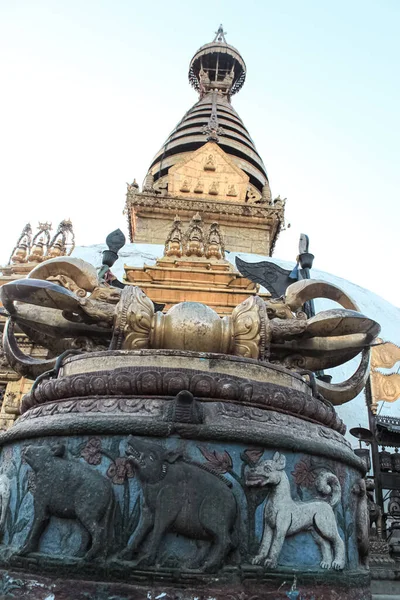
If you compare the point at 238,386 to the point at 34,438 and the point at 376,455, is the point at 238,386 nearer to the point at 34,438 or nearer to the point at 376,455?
the point at 34,438

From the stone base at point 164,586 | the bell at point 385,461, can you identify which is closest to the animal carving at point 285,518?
the stone base at point 164,586

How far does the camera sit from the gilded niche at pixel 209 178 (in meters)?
18.7

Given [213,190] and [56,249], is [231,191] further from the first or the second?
[56,249]

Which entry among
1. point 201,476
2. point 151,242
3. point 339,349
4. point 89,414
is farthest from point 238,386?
point 151,242

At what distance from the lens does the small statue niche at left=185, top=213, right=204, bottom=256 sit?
11.6 metres

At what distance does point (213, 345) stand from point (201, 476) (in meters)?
1.12

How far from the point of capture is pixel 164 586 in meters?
2.04

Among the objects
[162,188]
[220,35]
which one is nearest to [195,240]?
[162,188]

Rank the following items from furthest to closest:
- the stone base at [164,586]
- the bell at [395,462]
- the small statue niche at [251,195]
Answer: the small statue niche at [251,195]
the bell at [395,462]
the stone base at [164,586]

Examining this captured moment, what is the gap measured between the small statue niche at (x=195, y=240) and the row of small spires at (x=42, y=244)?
3.07 metres

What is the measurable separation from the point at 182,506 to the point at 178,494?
0.05 meters

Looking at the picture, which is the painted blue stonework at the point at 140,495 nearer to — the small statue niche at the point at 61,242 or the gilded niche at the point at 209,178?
the small statue niche at the point at 61,242

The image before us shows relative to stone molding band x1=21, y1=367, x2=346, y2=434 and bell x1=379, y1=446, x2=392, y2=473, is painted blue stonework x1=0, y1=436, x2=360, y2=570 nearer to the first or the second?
stone molding band x1=21, y1=367, x2=346, y2=434

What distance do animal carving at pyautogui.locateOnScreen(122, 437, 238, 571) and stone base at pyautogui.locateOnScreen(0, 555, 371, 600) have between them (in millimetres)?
79
